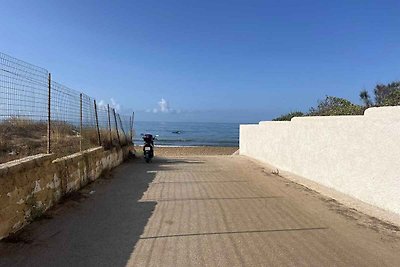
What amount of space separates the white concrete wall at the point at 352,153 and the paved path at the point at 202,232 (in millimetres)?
688

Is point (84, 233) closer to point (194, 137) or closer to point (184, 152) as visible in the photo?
point (184, 152)

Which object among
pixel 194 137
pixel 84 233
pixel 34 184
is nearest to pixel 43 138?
pixel 34 184

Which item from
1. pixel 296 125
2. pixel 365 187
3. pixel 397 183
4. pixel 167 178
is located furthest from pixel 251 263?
pixel 296 125

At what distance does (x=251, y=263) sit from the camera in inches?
197

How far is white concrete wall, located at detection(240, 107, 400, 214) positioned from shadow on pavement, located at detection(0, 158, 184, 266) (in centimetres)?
453

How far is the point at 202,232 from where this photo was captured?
20.9 ft

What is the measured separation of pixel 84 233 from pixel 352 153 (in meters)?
6.20

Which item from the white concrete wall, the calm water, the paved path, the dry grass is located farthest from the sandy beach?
the paved path

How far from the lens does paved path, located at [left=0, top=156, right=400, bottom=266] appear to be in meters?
5.15

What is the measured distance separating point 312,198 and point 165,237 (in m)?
4.81

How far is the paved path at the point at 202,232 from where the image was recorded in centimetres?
515

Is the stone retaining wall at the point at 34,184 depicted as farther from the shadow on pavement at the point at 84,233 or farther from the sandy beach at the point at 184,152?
the sandy beach at the point at 184,152

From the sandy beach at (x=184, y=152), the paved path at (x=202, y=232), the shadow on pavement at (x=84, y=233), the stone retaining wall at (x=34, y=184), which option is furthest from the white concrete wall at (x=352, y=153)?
the sandy beach at (x=184, y=152)

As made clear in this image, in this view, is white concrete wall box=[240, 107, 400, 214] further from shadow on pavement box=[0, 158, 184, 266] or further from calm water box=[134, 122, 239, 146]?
calm water box=[134, 122, 239, 146]
